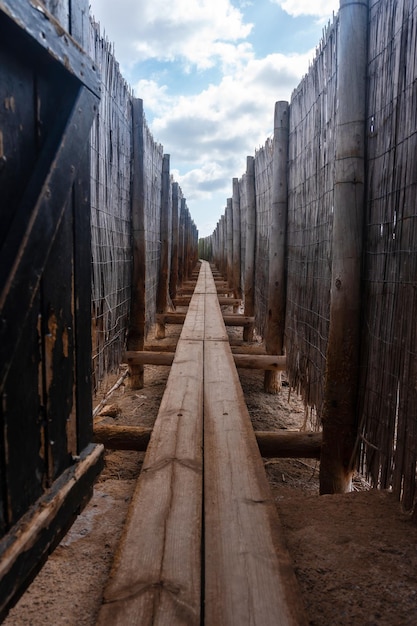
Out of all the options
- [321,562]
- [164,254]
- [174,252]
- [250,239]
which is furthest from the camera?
[174,252]

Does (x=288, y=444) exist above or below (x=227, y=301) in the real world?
below

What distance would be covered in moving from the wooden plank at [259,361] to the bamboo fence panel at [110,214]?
1404mm

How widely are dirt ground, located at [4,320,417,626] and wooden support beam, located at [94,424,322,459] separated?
0.39 meters

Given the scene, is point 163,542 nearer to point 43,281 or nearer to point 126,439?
point 43,281

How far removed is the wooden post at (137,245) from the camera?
5.45m

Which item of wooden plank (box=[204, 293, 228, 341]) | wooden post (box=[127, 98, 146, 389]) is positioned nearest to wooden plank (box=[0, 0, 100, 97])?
wooden plank (box=[204, 293, 228, 341])

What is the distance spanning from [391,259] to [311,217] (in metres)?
1.75

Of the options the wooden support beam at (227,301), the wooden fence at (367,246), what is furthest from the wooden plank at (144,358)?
the wooden support beam at (227,301)

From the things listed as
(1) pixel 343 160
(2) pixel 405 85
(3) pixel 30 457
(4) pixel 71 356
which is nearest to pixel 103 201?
(1) pixel 343 160

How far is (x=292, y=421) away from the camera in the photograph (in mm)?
5047

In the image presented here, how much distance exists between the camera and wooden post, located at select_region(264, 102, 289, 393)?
505cm

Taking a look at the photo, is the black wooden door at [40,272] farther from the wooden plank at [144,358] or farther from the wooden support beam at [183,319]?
the wooden support beam at [183,319]

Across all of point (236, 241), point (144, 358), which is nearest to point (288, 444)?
point (144, 358)

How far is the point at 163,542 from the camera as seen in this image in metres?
1.34
